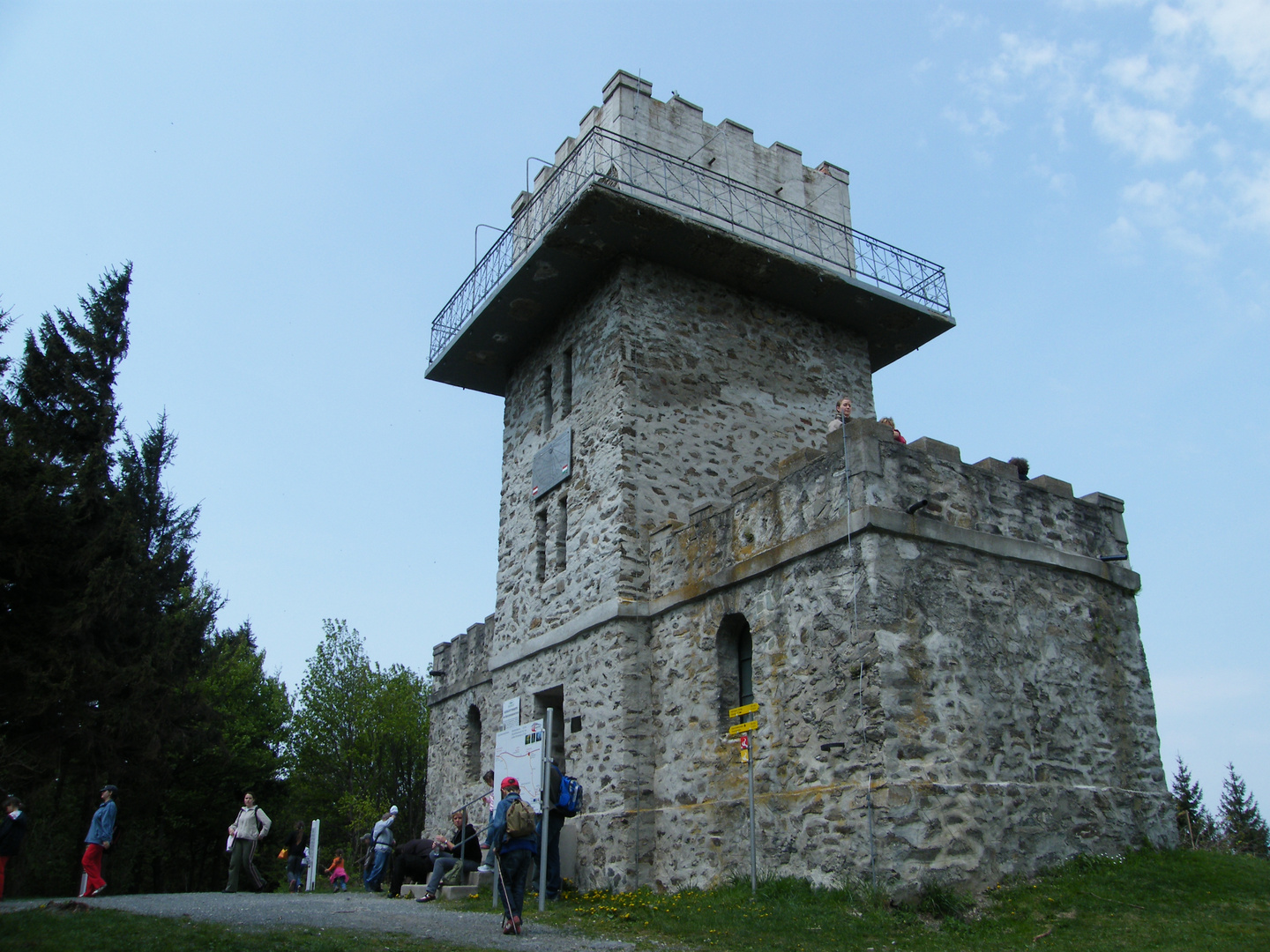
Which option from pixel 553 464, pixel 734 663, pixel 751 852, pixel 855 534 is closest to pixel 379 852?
pixel 553 464

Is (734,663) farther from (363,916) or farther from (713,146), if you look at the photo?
(713,146)

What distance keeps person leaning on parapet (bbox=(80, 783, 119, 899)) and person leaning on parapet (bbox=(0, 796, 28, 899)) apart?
2.65 ft

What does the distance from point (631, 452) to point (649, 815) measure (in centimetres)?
496

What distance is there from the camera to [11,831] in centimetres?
1106

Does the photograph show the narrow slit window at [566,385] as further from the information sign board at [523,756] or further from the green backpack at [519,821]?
the green backpack at [519,821]

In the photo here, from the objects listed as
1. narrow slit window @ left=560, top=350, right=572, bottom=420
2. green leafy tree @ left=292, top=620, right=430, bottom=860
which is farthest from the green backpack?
green leafy tree @ left=292, top=620, right=430, bottom=860

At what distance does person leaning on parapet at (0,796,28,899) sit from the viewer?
10.9 meters

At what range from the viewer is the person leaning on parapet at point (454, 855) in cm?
1245

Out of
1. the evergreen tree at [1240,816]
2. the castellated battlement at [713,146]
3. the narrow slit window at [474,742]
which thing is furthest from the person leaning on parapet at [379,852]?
the evergreen tree at [1240,816]

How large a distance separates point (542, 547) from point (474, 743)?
502 cm

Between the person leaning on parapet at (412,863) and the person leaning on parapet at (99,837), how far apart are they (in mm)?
3704

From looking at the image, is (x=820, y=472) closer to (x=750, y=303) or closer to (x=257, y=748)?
(x=750, y=303)

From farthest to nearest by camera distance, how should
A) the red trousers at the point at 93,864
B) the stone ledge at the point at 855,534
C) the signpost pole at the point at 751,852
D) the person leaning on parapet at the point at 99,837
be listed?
1. the red trousers at the point at 93,864
2. the person leaning on parapet at the point at 99,837
3. the stone ledge at the point at 855,534
4. the signpost pole at the point at 751,852

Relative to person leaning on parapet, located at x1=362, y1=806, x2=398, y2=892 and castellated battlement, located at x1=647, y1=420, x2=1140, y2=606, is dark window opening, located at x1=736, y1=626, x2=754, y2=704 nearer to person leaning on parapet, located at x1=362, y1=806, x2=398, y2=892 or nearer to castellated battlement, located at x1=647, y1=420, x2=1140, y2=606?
castellated battlement, located at x1=647, y1=420, x2=1140, y2=606
